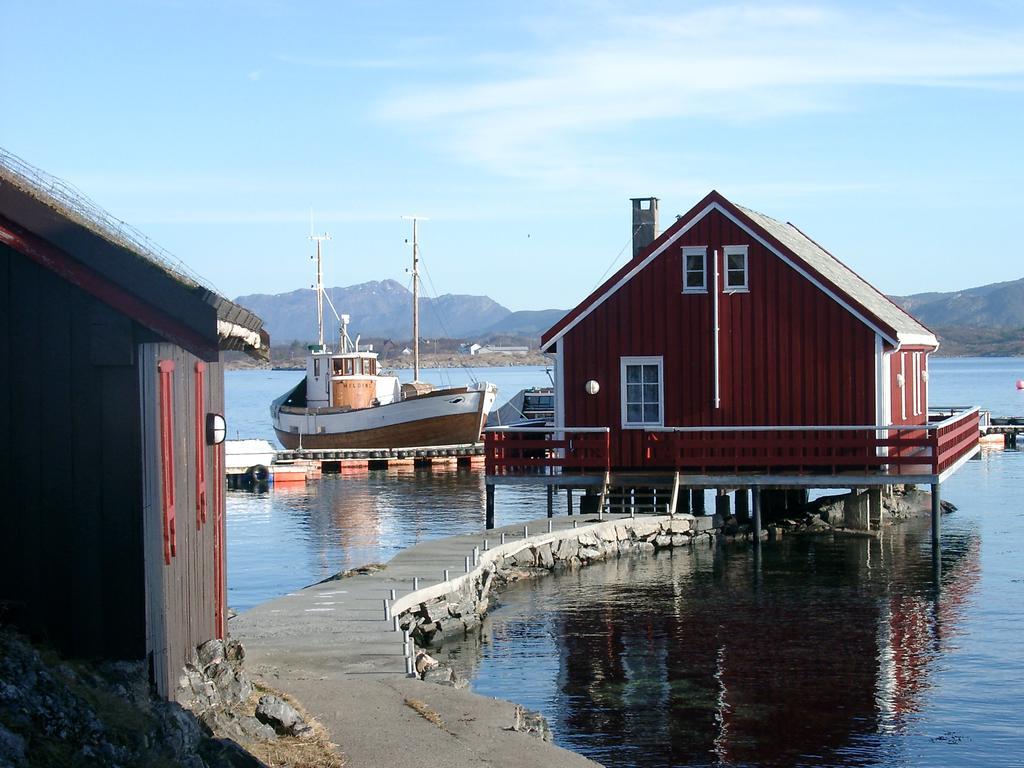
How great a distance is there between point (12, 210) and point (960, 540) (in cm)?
2691

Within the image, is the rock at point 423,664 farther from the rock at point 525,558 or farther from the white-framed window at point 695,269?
the white-framed window at point 695,269

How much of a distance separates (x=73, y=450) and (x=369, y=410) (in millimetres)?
49851

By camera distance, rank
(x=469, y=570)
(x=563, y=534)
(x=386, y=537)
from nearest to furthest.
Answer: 1. (x=469, y=570)
2. (x=563, y=534)
3. (x=386, y=537)

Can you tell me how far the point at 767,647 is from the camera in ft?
62.7

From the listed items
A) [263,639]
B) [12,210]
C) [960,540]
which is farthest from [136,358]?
[960,540]

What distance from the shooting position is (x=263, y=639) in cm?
1562

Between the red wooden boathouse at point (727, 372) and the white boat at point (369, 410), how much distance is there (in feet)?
97.6

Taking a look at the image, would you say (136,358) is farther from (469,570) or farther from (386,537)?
(386,537)

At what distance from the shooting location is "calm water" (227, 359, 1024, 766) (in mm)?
14555

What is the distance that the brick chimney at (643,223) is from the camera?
32062mm

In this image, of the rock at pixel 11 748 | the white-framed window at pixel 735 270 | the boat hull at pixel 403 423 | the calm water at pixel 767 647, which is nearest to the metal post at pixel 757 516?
the calm water at pixel 767 647

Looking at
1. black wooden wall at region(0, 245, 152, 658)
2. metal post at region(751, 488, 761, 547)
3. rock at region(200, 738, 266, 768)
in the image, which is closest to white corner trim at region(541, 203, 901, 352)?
metal post at region(751, 488, 761, 547)

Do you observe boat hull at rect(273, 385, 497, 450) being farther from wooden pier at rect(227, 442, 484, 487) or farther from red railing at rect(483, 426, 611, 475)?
red railing at rect(483, 426, 611, 475)

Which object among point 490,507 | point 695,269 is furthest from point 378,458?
point 695,269
